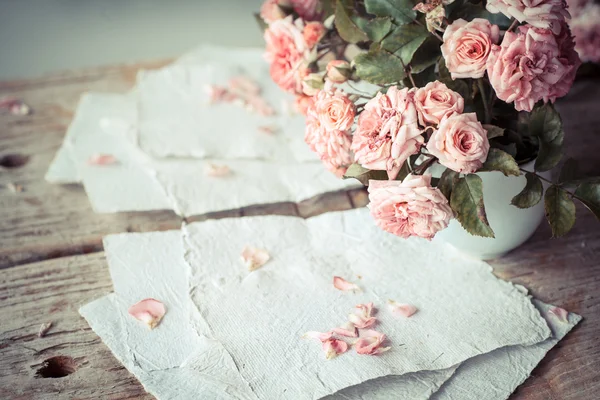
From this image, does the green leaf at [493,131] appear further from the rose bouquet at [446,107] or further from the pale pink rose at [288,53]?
the pale pink rose at [288,53]

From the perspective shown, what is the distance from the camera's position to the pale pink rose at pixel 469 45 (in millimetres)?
703

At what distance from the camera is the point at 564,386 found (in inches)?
29.1

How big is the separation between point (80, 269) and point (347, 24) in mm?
493

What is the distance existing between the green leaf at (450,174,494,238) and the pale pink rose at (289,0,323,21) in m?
0.35

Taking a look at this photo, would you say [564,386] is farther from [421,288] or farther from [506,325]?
[421,288]

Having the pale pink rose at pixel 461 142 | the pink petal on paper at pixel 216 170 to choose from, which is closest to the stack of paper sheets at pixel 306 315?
the pink petal on paper at pixel 216 170

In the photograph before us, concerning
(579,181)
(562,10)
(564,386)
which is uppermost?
(562,10)

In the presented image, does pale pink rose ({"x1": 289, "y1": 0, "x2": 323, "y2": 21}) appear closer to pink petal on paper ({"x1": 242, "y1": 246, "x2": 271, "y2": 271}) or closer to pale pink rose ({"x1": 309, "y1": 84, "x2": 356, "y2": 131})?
pale pink rose ({"x1": 309, "y1": 84, "x2": 356, "y2": 131})

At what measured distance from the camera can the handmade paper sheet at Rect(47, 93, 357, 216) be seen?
1.00 m

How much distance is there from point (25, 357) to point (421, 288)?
500 mm

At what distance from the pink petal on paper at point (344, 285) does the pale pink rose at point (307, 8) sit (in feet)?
1.25

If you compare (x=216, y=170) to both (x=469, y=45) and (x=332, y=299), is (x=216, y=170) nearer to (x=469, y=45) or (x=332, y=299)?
(x=332, y=299)

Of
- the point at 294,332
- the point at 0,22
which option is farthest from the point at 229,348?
the point at 0,22

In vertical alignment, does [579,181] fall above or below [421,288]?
above
